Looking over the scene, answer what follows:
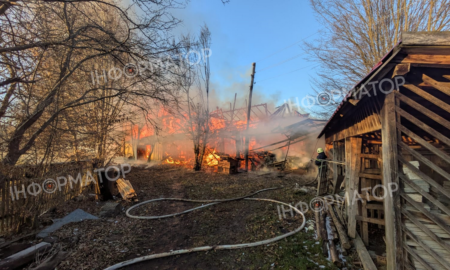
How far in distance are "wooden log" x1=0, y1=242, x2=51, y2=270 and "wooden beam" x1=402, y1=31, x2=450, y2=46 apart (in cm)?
674

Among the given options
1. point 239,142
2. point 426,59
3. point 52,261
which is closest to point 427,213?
point 426,59

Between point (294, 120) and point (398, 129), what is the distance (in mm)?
16089

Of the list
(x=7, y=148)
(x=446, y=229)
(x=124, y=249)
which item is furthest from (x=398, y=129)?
(x=7, y=148)

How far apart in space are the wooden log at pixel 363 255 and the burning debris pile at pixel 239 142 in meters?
10.9

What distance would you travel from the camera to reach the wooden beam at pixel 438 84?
2616mm

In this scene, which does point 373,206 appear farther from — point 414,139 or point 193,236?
point 193,236

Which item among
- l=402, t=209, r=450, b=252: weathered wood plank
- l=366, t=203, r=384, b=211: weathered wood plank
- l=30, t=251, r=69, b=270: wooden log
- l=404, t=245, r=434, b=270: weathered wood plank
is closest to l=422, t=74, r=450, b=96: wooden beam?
l=402, t=209, r=450, b=252: weathered wood plank

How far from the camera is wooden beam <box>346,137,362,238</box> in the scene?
4.93 metres

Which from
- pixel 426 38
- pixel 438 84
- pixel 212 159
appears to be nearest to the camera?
pixel 426 38

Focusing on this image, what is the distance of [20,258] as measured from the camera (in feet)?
12.1

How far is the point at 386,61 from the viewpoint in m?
2.54

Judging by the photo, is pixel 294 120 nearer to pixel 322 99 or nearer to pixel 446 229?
pixel 322 99

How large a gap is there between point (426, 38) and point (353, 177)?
3.62 m

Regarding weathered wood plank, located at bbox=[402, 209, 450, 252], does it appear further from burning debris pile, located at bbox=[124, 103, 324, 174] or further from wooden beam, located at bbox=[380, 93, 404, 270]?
burning debris pile, located at bbox=[124, 103, 324, 174]
